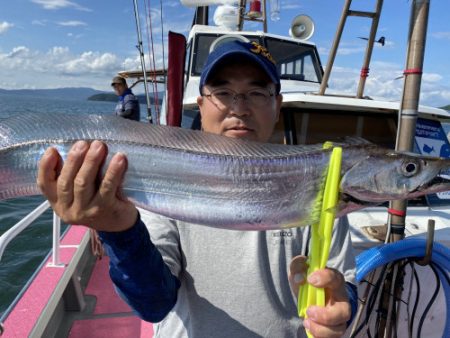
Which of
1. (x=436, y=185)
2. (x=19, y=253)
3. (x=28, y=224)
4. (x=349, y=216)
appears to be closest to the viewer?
(x=436, y=185)

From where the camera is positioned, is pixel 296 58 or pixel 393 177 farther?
pixel 296 58

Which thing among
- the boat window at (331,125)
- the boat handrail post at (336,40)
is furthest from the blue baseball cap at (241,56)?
the boat window at (331,125)

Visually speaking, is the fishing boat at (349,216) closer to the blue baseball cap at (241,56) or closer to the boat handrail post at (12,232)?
the boat handrail post at (12,232)

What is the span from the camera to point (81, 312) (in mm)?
4219

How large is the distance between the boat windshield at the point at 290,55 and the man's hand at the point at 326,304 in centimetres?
715

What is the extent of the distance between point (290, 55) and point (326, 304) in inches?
311

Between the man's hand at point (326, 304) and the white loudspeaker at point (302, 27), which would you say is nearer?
the man's hand at point (326, 304)

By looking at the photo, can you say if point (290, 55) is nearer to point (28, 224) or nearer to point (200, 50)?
point (200, 50)

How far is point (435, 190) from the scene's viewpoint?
1516 mm

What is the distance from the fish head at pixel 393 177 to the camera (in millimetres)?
1508

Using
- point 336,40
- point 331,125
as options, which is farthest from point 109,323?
point 336,40

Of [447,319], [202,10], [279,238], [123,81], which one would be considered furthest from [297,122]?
[202,10]

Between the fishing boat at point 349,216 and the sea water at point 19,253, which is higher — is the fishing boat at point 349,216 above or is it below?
above

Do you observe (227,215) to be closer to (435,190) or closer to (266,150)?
(266,150)
